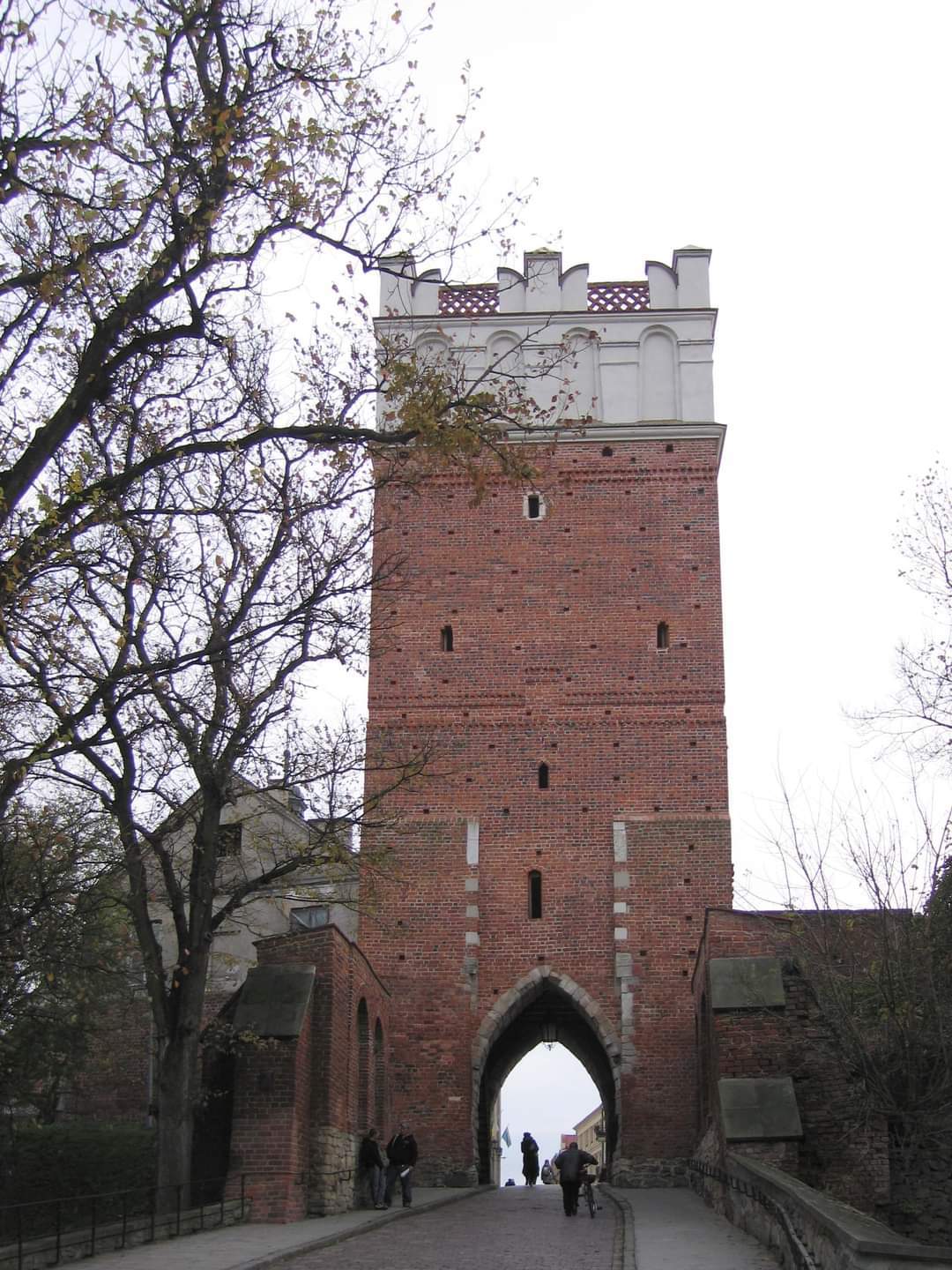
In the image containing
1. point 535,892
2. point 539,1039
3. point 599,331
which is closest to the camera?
point 535,892

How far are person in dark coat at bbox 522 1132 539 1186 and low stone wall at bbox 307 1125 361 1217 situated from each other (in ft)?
43.7

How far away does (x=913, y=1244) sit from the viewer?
23.4ft

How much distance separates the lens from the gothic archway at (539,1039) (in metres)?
21.7

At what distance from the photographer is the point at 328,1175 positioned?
51.0ft

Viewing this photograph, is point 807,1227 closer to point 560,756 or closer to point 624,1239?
point 624,1239

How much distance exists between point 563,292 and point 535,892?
409 inches

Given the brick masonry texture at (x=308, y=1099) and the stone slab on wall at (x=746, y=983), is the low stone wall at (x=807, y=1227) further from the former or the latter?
the brick masonry texture at (x=308, y=1099)

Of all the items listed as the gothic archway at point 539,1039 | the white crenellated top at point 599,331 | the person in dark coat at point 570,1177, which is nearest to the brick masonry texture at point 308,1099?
the person in dark coat at point 570,1177

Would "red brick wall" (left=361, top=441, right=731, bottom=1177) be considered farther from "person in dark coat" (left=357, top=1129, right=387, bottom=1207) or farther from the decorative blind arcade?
"person in dark coat" (left=357, top=1129, right=387, bottom=1207)

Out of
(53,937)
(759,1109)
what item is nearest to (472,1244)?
(759,1109)

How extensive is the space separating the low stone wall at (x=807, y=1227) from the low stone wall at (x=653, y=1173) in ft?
19.3

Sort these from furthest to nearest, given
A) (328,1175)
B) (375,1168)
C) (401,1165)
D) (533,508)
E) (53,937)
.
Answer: (533,508), (401,1165), (375,1168), (328,1175), (53,937)

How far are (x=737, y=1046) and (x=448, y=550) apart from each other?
10.6m

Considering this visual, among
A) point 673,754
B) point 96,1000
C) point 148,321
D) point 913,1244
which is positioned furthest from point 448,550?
point 913,1244
